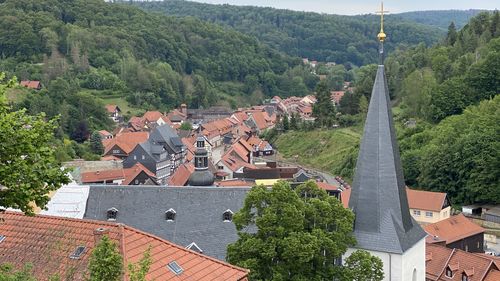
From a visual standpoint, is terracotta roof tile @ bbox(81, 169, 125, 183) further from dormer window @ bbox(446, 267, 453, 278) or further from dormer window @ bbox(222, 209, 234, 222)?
dormer window @ bbox(446, 267, 453, 278)

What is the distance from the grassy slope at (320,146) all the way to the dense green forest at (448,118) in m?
0.21

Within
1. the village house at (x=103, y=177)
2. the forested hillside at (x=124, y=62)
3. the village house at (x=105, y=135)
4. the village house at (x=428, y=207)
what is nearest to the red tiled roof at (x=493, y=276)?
the village house at (x=428, y=207)

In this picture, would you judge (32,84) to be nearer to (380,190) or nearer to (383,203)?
(380,190)

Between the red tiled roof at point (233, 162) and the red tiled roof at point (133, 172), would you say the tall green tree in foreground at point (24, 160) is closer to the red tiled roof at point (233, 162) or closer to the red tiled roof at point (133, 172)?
the red tiled roof at point (133, 172)

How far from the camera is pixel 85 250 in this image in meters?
15.3

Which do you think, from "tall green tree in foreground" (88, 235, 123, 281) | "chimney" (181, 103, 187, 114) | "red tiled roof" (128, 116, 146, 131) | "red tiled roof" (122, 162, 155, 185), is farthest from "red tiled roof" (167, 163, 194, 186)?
"chimney" (181, 103, 187, 114)

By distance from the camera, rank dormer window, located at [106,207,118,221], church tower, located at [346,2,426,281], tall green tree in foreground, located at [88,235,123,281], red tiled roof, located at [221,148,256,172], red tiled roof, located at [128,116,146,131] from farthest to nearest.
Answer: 1. red tiled roof, located at [128,116,146,131]
2. red tiled roof, located at [221,148,256,172]
3. dormer window, located at [106,207,118,221]
4. church tower, located at [346,2,426,281]
5. tall green tree in foreground, located at [88,235,123,281]

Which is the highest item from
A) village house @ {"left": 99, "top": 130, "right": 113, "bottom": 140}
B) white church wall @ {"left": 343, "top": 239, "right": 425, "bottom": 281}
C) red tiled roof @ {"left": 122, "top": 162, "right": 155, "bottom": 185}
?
white church wall @ {"left": 343, "top": 239, "right": 425, "bottom": 281}

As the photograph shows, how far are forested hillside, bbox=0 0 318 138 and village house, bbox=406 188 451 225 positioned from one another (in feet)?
Answer: 174

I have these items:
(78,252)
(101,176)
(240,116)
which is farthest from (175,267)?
(240,116)

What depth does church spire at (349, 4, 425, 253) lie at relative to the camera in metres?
22.8

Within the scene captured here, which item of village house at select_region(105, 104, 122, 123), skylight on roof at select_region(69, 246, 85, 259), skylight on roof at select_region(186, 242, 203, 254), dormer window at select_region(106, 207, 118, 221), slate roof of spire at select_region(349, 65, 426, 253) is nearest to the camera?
skylight on roof at select_region(69, 246, 85, 259)

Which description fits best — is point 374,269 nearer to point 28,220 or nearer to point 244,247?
point 244,247

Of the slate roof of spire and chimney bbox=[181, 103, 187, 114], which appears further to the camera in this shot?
chimney bbox=[181, 103, 187, 114]
